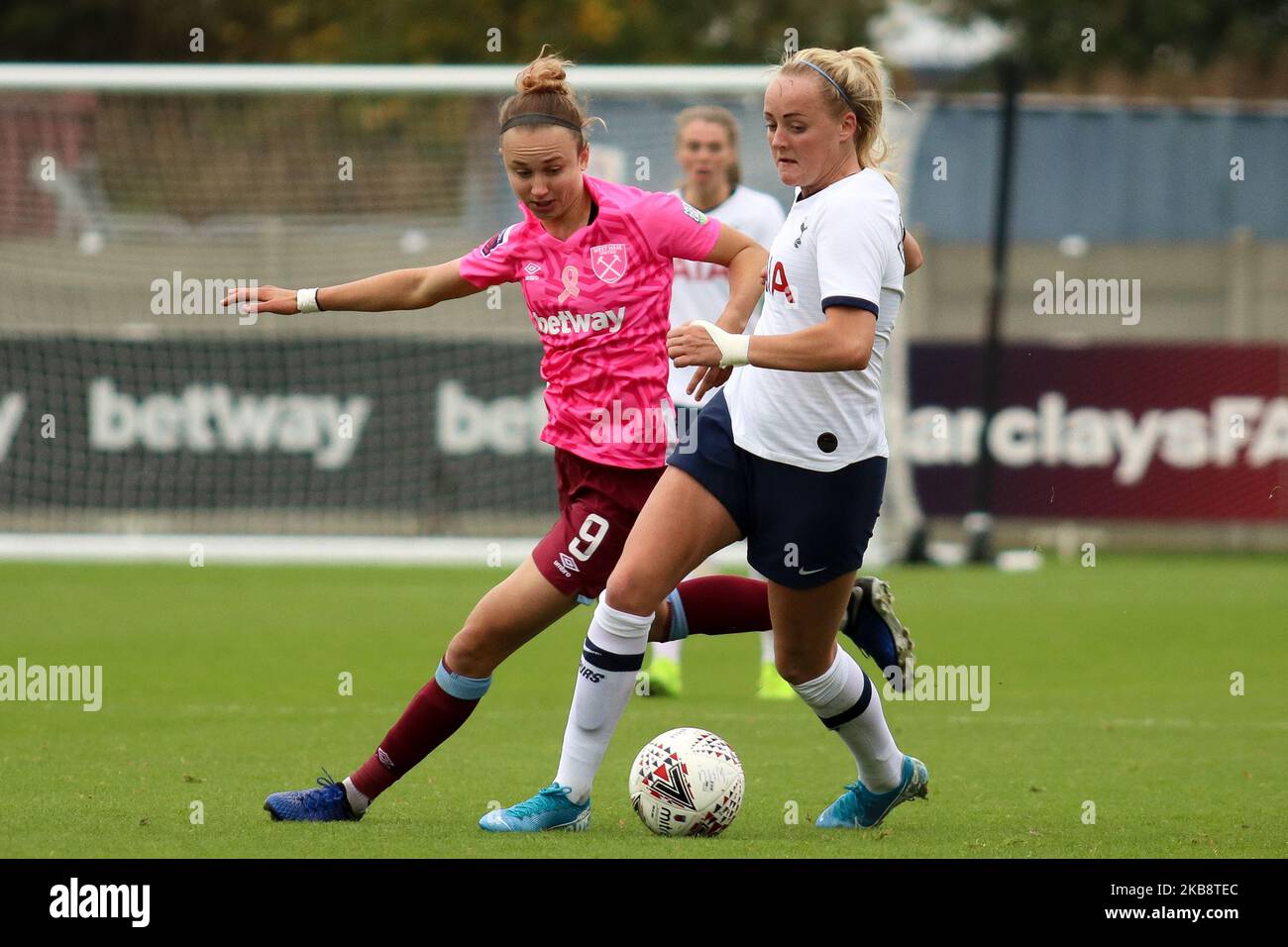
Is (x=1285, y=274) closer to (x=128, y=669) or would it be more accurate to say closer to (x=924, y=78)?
(x=128, y=669)

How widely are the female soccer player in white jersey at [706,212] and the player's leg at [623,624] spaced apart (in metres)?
2.80

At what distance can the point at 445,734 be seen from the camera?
5.46 metres

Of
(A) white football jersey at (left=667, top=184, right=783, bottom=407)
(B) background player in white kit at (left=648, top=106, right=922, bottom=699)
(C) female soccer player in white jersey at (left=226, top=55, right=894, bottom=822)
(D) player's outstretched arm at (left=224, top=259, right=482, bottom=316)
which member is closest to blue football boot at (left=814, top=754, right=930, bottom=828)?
(C) female soccer player in white jersey at (left=226, top=55, right=894, bottom=822)

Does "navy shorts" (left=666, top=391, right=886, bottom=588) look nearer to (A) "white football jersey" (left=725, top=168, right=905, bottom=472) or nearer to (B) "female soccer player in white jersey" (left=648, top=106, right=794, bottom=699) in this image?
(A) "white football jersey" (left=725, top=168, right=905, bottom=472)

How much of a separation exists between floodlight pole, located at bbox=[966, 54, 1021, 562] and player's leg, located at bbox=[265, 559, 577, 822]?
33.8 feet

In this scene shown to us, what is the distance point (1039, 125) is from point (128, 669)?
1235 cm

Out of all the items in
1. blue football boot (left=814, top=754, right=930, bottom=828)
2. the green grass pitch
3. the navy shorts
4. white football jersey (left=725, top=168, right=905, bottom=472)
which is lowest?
the green grass pitch

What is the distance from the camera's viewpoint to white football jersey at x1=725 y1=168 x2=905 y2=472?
4.93 m

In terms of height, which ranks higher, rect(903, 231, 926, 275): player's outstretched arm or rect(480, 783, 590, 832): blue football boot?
rect(903, 231, 926, 275): player's outstretched arm

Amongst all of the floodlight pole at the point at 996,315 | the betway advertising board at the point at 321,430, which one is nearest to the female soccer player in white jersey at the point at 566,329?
the betway advertising board at the point at 321,430

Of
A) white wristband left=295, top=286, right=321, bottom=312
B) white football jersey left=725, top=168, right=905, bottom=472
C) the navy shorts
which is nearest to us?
white football jersey left=725, top=168, right=905, bottom=472

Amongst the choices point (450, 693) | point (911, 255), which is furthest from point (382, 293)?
point (911, 255)

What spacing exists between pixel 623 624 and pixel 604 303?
95 centimetres

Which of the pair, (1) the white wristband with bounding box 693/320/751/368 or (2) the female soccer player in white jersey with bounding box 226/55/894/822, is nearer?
(1) the white wristband with bounding box 693/320/751/368
